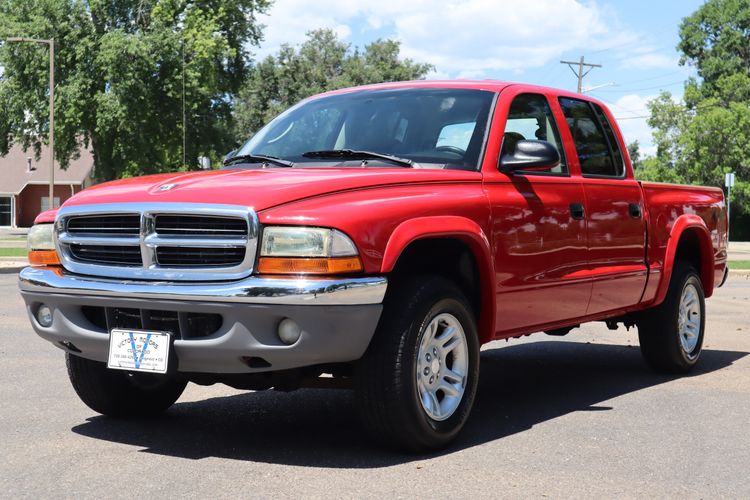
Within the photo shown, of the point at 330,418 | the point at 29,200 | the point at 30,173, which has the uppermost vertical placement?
the point at 30,173

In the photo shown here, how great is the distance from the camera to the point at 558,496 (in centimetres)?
455

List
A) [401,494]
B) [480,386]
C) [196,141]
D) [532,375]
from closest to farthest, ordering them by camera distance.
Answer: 1. [401,494]
2. [480,386]
3. [532,375]
4. [196,141]

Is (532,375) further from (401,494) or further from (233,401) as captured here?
(401,494)

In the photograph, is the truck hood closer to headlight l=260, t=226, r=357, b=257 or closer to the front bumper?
headlight l=260, t=226, r=357, b=257

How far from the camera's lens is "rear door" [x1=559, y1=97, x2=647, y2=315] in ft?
22.4

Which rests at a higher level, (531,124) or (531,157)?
(531,124)

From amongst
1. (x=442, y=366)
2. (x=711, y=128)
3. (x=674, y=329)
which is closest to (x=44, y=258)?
(x=442, y=366)

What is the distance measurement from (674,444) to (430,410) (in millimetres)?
1332

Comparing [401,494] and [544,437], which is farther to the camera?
[544,437]

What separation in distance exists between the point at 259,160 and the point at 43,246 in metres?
1.30

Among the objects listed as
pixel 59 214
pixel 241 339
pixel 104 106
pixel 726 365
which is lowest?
pixel 726 365

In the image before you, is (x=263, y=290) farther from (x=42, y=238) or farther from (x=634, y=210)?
(x=634, y=210)

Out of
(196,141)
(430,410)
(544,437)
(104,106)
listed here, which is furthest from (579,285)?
(196,141)

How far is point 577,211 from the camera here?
6566 millimetres
